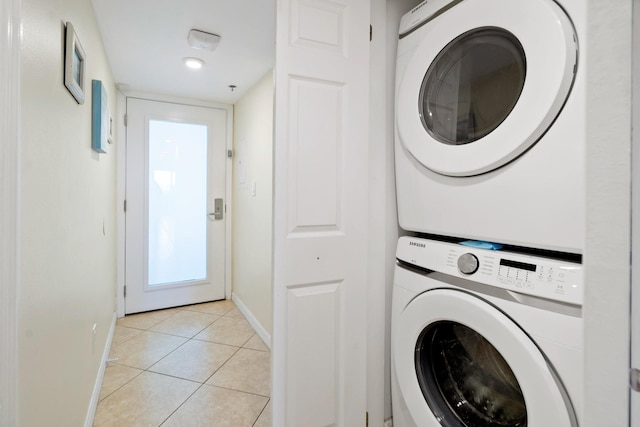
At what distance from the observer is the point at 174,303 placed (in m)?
3.12

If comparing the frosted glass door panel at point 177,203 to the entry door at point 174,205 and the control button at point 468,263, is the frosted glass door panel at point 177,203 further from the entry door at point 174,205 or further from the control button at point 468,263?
the control button at point 468,263

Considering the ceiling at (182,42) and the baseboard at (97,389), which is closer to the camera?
the baseboard at (97,389)

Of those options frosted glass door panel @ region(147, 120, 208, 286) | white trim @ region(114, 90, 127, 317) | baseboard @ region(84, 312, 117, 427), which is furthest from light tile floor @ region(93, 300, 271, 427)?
frosted glass door panel @ region(147, 120, 208, 286)

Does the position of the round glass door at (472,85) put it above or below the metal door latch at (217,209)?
above

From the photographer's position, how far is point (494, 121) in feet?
2.95

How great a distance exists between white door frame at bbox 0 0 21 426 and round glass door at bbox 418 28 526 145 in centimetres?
112

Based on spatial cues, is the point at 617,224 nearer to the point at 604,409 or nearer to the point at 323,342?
Result: the point at 604,409

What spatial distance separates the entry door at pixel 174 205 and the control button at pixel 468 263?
278cm

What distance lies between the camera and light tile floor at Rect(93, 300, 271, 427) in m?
1.60

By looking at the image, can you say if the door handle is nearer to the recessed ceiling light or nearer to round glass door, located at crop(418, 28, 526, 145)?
the recessed ceiling light

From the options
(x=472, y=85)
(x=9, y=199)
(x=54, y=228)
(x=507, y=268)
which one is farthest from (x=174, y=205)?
(x=507, y=268)

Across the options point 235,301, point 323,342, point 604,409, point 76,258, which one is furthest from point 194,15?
point 235,301

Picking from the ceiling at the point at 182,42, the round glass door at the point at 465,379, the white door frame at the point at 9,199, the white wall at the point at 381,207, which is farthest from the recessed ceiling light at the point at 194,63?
the round glass door at the point at 465,379

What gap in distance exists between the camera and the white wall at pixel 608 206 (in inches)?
16.7
